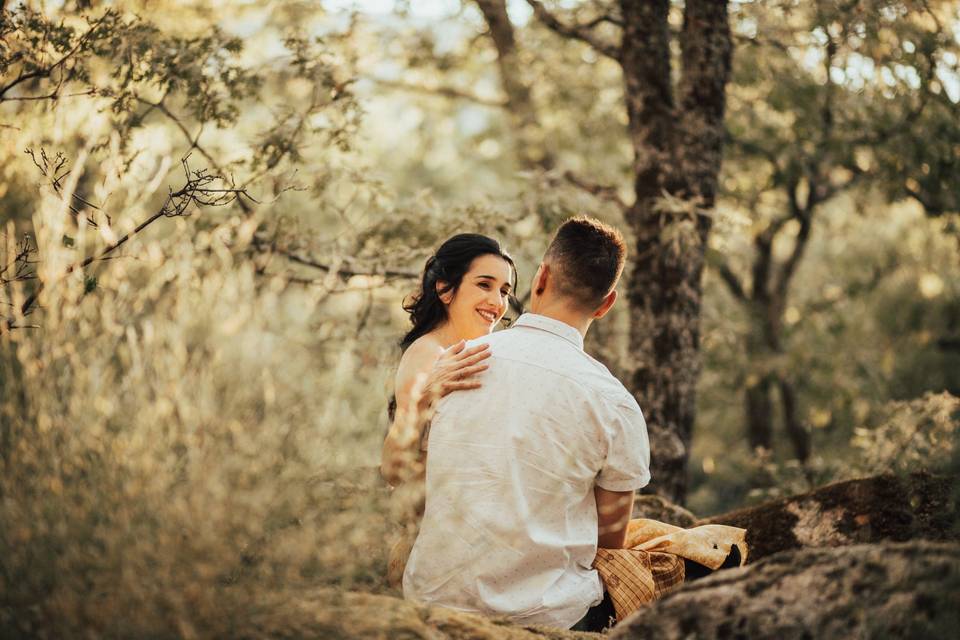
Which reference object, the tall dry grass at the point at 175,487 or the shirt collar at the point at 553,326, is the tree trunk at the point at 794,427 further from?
the tall dry grass at the point at 175,487

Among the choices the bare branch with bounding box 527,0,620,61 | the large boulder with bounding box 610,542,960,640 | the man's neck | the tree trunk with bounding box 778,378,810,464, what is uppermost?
the bare branch with bounding box 527,0,620,61

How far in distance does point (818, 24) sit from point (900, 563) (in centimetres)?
531

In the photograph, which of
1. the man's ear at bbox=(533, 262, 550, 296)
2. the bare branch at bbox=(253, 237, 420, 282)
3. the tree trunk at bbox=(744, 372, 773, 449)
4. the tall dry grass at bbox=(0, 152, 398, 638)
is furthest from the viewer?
the tree trunk at bbox=(744, 372, 773, 449)

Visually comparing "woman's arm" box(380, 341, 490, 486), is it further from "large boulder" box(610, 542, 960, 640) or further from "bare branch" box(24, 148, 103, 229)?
"bare branch" box(24, 148, 103, 229)

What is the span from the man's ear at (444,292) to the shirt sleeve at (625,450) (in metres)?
1.63

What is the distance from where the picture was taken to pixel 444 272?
4574mm

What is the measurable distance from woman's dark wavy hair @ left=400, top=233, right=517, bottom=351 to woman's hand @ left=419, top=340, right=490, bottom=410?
1.16 metres

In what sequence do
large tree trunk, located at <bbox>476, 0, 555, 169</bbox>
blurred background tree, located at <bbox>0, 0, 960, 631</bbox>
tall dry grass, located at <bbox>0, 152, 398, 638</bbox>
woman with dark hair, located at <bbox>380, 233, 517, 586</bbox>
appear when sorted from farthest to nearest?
large tree trunk, located at <bbox>476, 0, 555, 169</bbox>, woman with dark hair, located at <bbox>380, 233, 517, 586</bbox>, blurred background tree, located at <bbox>0, 0, 960, 631</bbox>, tall dry grass, located at <bbox>0, 152, 398, 638</bbox>

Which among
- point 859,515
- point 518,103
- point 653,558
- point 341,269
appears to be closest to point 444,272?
point 341,269

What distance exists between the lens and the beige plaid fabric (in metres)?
3.31

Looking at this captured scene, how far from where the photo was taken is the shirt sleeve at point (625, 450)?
315 centimetres

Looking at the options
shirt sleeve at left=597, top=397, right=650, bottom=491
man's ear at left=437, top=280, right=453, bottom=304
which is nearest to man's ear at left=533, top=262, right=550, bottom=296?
shirt sleeve at left=597, top=397, right=650, bottom=491

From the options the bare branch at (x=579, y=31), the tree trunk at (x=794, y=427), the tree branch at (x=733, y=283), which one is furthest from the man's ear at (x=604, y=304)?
the tree trunk at (x=794, y=427)

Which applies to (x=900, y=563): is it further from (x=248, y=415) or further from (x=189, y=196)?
(x=189, y=196)
